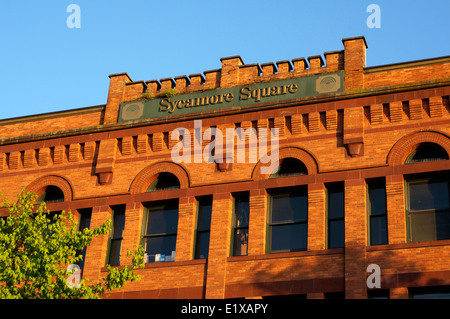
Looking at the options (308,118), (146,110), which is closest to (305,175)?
(308,118)

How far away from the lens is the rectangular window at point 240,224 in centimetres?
2606

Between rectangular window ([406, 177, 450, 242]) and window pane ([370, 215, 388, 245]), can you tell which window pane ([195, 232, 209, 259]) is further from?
rectangular window ([406, 177, 450, 242])

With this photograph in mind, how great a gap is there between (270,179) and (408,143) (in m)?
4.37

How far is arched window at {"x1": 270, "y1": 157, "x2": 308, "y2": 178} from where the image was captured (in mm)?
26359

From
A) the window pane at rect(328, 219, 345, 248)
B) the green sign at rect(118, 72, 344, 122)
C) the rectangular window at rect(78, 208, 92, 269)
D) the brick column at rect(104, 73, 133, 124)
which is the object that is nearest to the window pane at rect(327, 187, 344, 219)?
the window pane at rect(328, 219, 345, 248)

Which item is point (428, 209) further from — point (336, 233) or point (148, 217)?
point (148, 217)

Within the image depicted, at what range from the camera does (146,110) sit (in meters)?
29.0

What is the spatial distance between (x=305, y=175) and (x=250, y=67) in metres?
4.58

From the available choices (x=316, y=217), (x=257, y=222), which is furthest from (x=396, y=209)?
(x=257, y=222)

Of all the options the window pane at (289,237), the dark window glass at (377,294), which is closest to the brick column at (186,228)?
the window pane at (289,237)

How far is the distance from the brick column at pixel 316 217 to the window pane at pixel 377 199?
1.44m

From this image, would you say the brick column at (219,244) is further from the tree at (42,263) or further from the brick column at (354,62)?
the brick column at (354,62)
